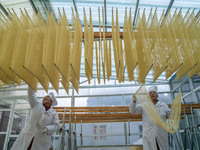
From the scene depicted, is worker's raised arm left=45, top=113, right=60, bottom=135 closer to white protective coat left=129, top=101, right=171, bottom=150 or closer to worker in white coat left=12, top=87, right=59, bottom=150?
worker in white coat left=12, top=87, right=59, bottom=150

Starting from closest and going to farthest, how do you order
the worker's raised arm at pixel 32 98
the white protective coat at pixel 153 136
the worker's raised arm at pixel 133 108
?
1. the worker's raised arm at pixel 32 98
2. the white protective coat at pixel 153 136
3. the worker's raised arm at pixel 133 108

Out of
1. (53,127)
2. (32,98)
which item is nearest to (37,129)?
(53,127)

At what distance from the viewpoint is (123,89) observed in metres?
7.49

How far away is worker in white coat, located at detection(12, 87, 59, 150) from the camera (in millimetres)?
2367

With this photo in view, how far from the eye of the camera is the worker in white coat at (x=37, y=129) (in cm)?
237

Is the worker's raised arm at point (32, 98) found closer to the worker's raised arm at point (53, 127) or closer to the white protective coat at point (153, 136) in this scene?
the worker's raised arm at point (53, 127)

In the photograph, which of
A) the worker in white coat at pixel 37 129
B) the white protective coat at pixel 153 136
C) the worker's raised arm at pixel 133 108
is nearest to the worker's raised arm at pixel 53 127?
the worker in white coat at pixel 37 129

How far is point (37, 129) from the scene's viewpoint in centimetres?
252

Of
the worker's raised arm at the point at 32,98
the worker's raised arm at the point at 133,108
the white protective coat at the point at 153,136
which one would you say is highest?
the worker's raised arm at the point at 32,98

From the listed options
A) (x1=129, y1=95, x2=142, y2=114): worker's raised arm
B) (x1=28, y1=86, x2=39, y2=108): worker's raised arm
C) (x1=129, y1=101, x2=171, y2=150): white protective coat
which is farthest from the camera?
(x1=129, y1=95, x2=142, y2=114): worker's raised arm

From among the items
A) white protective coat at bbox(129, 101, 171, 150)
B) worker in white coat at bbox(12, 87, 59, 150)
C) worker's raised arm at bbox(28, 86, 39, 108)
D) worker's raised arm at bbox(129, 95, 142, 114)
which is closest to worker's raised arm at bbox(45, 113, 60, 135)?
worker in white coat at bbox(12, 87, 59, 150)

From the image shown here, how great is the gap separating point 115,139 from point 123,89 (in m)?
2.22

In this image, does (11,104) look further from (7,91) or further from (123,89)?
(123,89)

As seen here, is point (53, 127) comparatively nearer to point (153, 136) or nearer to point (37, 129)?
point (37, 129)
